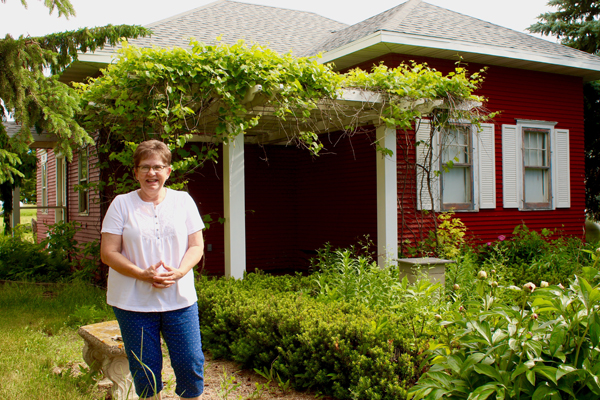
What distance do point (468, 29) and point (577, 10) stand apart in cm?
1012

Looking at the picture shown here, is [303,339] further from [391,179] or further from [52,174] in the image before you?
[52,174]

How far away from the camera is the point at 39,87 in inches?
209

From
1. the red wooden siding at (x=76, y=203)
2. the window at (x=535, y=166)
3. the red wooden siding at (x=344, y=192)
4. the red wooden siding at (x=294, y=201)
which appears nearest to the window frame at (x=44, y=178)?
the red wooden siding at (x=76, y=203)

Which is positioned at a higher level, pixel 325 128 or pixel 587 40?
pixel 587 40

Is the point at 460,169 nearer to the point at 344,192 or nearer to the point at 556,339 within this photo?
the point at 344,192

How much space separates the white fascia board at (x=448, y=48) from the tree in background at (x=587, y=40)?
10.4 feet

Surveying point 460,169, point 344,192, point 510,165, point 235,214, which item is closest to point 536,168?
point 510,165

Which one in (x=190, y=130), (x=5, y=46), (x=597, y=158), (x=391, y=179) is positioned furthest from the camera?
(x=597, y=158)

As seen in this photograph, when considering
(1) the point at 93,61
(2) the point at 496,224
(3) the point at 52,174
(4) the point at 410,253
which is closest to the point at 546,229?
(2) the point at 496,224

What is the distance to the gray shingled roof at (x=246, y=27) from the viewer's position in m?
9.33

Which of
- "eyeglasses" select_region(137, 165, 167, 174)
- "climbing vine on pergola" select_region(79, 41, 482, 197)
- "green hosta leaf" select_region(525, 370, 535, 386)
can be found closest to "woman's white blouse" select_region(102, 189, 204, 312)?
"eyeglasses" select_region(137, 165, 167, 174)

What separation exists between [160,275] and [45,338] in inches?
124

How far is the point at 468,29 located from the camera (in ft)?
29.7

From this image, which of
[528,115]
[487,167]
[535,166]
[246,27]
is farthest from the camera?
[246,27]
